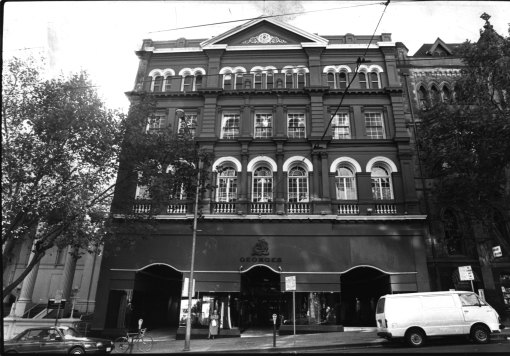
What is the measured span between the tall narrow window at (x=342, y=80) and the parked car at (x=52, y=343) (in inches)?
789

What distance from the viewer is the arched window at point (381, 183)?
21891mm

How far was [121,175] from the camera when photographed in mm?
20141

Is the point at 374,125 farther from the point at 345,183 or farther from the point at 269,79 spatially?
the point at 269,79

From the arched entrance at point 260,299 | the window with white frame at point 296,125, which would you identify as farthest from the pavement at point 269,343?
the window with white frame at point 296,125

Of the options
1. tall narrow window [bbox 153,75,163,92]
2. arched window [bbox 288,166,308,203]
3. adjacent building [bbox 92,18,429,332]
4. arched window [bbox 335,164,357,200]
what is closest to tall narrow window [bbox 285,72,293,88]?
adjacent building [bbox 92,18,429,332]

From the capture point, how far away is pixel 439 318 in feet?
46.3

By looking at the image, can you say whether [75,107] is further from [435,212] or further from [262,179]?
[435,212]

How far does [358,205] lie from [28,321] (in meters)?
20.0

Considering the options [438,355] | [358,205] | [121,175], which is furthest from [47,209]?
[358,205]

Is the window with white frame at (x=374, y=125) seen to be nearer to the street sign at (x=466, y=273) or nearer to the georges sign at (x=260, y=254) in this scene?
the street sign at (x=466, y=273)

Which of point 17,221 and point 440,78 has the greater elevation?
point 440,78

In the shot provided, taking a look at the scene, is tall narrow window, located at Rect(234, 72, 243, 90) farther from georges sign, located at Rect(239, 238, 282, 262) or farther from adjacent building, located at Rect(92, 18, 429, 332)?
georges sign, located at Rect(239, 238, 282, 262)

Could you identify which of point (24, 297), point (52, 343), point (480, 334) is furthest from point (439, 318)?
point (24, 297)

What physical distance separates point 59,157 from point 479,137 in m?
18.6
